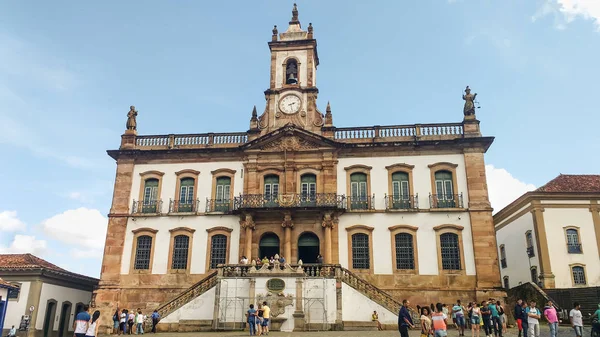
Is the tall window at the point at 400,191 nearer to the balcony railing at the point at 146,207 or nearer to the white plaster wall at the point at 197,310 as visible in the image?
the white plaster wall at the point at 197,310

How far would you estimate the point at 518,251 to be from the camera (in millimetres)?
31875

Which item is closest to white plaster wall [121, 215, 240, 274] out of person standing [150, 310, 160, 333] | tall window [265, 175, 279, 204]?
tall window [265, 175, 279, 204]

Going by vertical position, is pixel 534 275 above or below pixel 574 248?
below

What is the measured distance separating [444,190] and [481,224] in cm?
254

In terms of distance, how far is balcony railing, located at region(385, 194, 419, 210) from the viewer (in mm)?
27188

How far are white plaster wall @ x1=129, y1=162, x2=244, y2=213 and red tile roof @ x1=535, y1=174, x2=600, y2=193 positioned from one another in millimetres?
17362

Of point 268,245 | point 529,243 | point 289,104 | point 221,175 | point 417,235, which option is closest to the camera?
point 417,235

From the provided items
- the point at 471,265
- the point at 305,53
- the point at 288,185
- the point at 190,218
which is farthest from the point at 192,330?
the point at 305,53

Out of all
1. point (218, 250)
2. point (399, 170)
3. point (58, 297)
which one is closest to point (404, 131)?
point (399, 170)

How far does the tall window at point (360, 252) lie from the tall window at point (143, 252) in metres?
10.9

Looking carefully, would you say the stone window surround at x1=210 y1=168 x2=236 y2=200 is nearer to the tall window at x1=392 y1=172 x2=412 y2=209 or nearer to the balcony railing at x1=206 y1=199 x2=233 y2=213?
the balcony railing at x1=206 y1=199 x2=233 y2=213

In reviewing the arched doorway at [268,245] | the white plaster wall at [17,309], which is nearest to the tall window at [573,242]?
the arched doorway at [268,245]

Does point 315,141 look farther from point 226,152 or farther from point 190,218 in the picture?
point 190,218

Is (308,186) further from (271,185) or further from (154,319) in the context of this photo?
(154,319)
